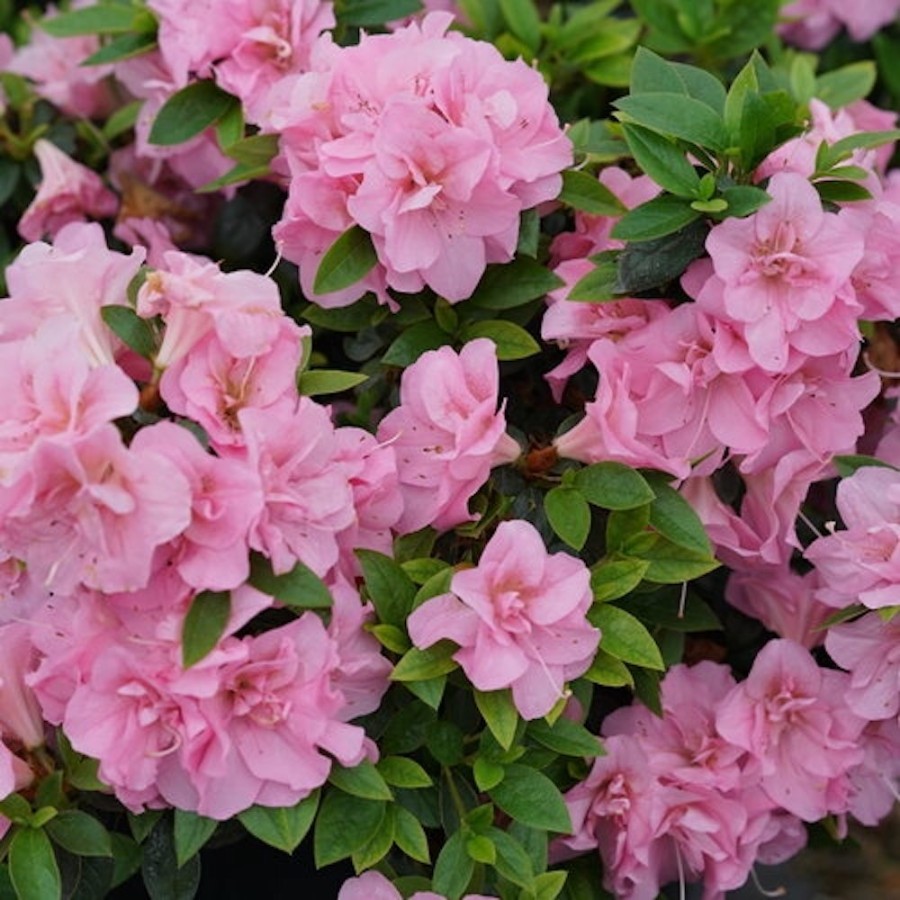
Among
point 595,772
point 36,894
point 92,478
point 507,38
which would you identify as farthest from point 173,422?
point 507,38

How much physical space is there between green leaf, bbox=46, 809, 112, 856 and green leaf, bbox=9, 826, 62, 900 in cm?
1

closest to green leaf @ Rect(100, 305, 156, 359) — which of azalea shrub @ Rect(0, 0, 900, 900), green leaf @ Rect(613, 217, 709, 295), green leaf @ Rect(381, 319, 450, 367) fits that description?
azalea shrub @ Rect(0, 0, 900, 900)

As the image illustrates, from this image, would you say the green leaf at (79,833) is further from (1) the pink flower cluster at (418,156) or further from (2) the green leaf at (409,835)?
(1) the pink flower cluster at (418,156)

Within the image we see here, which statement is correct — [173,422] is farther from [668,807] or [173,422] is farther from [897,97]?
[897,97]

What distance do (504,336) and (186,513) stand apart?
41 centimetres

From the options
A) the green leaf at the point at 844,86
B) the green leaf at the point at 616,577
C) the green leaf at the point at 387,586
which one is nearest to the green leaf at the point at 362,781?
the green leaf at the point at 387,586

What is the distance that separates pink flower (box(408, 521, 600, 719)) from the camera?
4.00ft

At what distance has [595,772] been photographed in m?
1.37

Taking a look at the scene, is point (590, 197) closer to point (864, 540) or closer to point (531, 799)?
point (864, 540)

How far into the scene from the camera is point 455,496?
1.29 metres

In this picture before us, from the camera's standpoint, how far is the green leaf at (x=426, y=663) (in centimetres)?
123

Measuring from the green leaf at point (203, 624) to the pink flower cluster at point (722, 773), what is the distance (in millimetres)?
380

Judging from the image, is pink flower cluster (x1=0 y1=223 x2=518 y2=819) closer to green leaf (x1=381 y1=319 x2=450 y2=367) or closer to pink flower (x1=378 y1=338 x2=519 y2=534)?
pink flower (x1=378 y1=338 x2=519 y2=534)

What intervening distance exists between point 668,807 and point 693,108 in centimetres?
55
